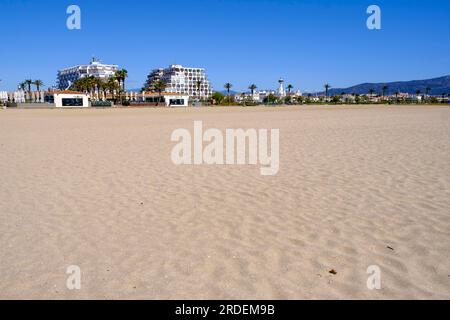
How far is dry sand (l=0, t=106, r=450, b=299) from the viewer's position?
340cm

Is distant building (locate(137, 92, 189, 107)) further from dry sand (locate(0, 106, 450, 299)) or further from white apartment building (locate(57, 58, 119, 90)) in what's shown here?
dry sand (locate(0, 106, 450, 299))

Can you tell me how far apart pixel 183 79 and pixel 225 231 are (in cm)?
17747

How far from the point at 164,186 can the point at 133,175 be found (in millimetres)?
1363

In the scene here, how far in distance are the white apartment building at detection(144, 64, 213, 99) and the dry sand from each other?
163314mm

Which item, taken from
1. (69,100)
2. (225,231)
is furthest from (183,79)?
(225,231)

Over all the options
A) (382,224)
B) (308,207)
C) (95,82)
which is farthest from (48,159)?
(95,82)

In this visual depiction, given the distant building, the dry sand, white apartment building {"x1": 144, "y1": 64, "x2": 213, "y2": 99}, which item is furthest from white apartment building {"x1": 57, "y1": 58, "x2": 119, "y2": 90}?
the dry sand

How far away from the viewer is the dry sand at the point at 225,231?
11.2 feet

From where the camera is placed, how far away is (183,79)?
17625 centimetres

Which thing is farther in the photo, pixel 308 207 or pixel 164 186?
pixel 164 186

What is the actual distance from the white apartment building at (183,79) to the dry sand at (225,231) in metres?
163

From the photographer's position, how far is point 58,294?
10.8 ft

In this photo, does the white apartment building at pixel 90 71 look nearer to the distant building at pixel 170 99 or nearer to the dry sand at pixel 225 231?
the distant building at pixel 170 99
